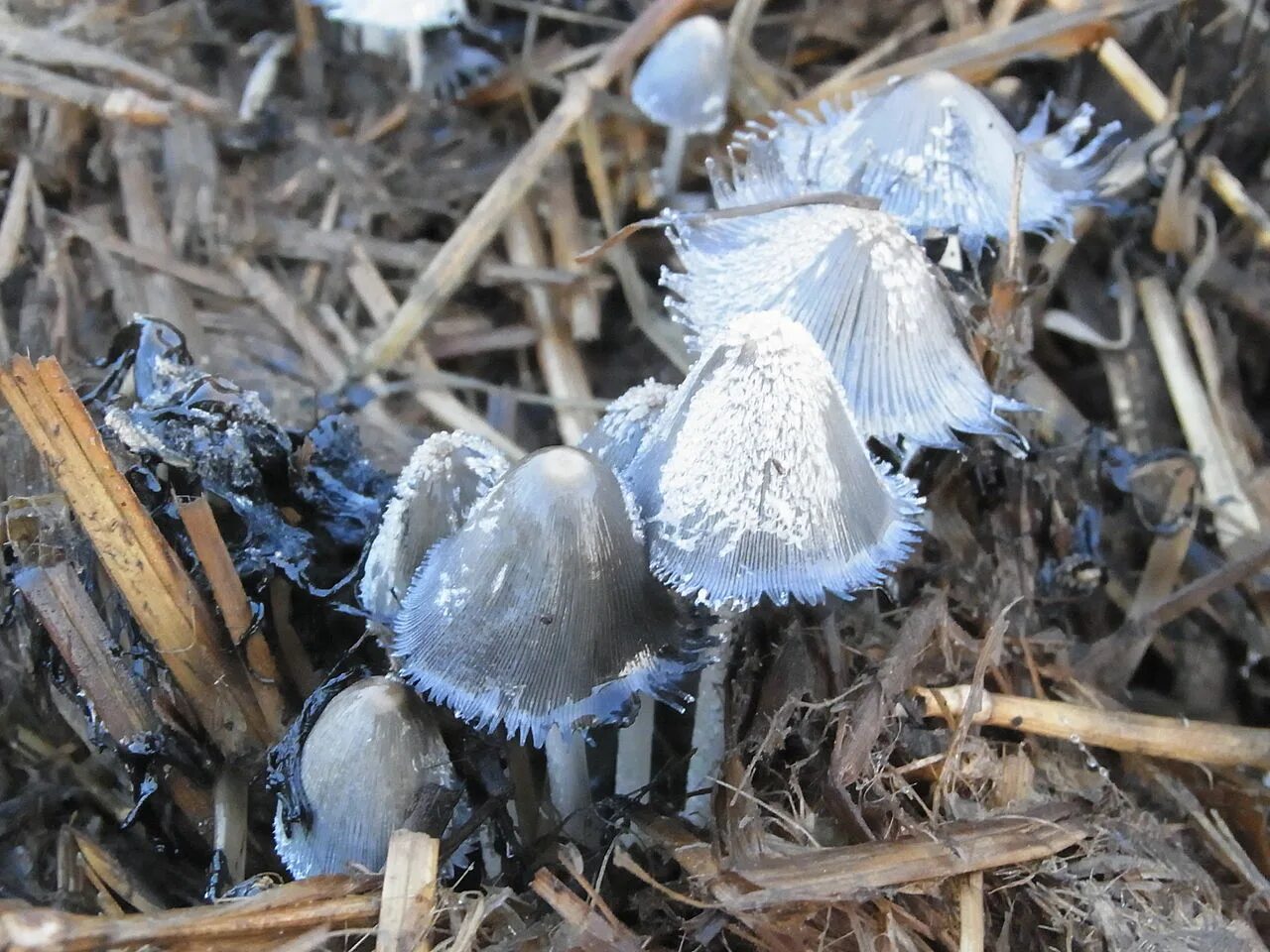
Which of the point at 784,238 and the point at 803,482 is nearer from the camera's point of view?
the point at 803,482

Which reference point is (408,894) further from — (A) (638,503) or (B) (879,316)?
(B) (879,316)

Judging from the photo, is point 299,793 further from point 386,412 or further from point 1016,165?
point 1016,165

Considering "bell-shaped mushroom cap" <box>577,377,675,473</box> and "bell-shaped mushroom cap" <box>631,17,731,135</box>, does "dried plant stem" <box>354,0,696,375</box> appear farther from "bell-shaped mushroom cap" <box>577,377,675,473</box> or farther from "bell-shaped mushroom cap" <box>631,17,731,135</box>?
"bell-shaped mushroom cap" <box>577,377,675,473</box>

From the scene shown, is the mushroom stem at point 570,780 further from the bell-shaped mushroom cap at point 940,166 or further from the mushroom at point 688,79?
the mushroom at point 688,79

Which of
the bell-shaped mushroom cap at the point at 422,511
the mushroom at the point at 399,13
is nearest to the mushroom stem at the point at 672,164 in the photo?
the mushroom at the point at 399,13

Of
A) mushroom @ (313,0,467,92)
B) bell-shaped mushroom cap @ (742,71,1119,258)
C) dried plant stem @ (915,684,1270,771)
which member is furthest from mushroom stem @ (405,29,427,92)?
dried plant stem @ (915,684,1270,771)

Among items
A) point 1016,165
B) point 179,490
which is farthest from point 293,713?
point 1016,165

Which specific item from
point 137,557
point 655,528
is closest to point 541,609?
point 655,528
